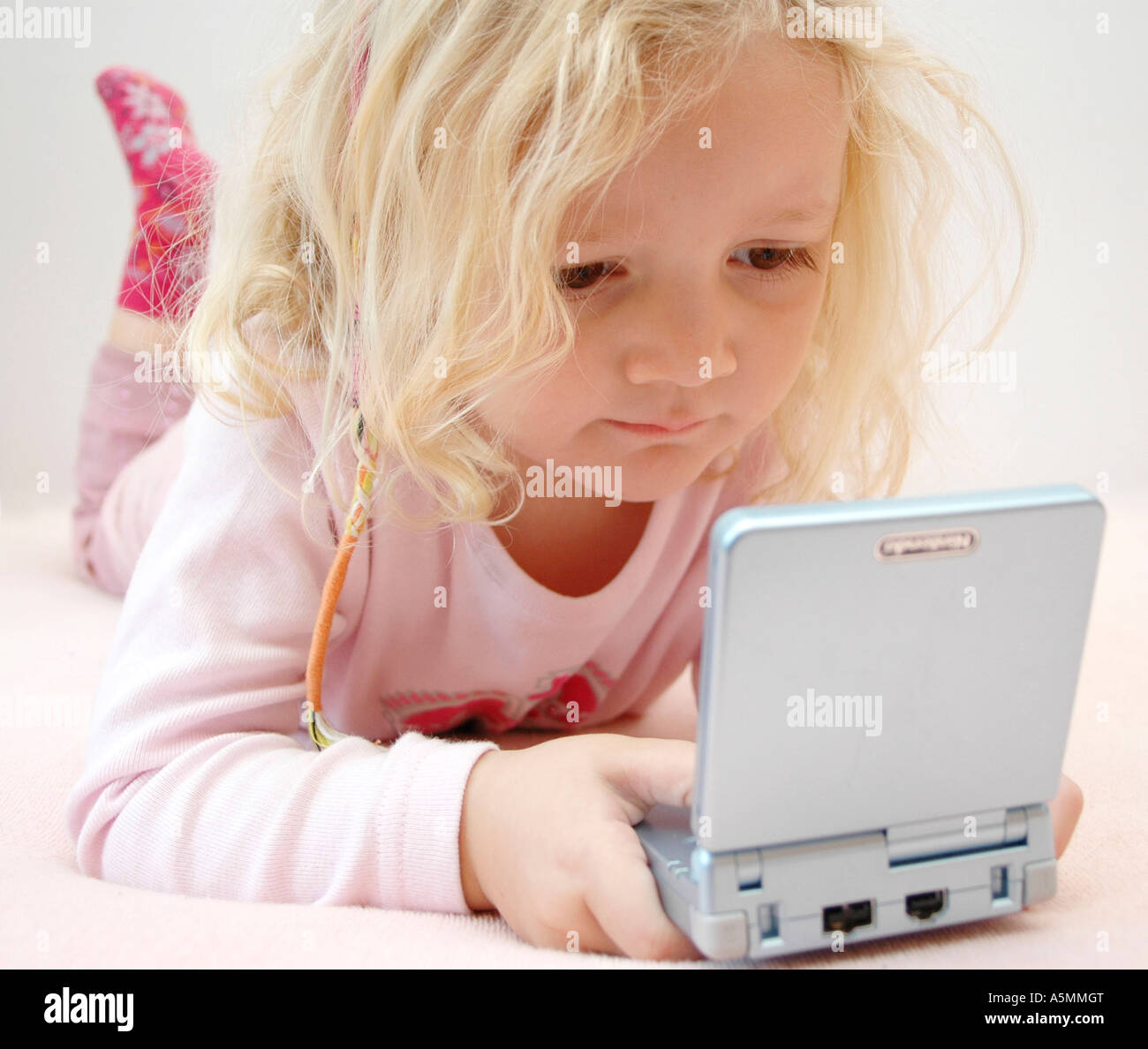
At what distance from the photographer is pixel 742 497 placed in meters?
0.96

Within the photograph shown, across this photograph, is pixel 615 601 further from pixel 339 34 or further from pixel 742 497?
pixel 339 34

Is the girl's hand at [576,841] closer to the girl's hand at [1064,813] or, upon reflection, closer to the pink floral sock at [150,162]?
the girl's hand at [1064,813]

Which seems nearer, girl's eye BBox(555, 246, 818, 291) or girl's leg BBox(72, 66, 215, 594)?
girl's eye BBox(555, 246, 818, 291)

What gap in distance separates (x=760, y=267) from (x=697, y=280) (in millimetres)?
74

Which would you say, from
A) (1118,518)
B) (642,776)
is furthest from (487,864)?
(1118,518)

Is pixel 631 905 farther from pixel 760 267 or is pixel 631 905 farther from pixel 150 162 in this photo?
pixel 150 162

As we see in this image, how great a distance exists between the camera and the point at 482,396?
68 centimetres

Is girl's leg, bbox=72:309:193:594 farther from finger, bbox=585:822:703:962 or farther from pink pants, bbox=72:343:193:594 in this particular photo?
finger, bbox=585:822:703:962

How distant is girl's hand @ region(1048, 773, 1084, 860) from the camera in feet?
1.92

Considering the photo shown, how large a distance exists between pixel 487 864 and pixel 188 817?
0.53ft
